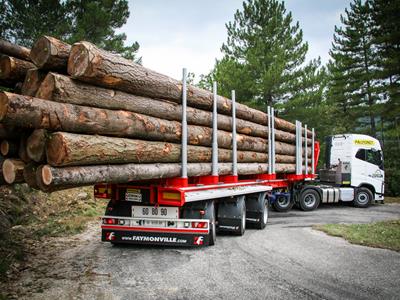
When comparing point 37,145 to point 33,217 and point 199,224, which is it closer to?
point 199,224

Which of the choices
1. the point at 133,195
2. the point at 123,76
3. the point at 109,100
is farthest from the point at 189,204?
the point at 123,76

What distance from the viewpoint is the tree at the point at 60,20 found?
1488 centimetres

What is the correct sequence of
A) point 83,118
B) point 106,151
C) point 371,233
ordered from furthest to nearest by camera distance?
point 371,233 < point 106,151 < point 83,118

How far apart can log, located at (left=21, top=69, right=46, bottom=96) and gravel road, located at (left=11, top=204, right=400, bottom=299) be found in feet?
8.90

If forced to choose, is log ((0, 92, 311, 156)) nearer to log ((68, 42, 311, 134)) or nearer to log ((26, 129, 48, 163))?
log ((26, 129, 48, 163))

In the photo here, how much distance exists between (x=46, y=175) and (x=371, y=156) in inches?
588

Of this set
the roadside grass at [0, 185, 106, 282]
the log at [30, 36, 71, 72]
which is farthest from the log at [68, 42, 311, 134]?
the roadside grass at [0, 185, 106, 282]

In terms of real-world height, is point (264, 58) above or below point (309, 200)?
above

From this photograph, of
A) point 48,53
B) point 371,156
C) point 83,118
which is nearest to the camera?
point 48,53

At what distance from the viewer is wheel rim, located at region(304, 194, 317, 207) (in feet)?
49.2

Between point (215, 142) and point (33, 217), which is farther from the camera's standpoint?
point (33, 217)

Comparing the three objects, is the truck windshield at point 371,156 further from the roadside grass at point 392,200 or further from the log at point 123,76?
the log at point 123,76

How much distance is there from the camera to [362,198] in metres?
16.0

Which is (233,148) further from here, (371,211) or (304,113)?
(304,113)
